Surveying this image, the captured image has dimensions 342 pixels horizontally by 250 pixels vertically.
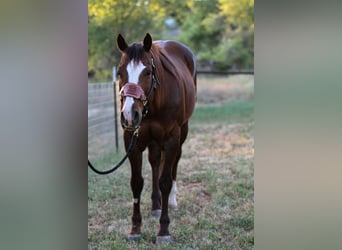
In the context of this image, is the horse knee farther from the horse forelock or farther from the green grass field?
the horse forelock

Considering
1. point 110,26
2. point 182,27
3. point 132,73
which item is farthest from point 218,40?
point 132,73

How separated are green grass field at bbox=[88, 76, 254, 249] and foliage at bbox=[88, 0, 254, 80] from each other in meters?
2.34

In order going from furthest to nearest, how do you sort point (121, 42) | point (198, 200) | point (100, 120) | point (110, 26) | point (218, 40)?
1. point (218, 40)
2. point (110, 26)
3. point (100, 120)
4. point (198, 200)
5. point (121, 42)

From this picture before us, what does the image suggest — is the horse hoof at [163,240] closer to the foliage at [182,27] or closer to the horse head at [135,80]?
the horse head at [135,80]

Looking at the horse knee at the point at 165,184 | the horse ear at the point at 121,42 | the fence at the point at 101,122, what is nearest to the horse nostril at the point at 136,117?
the horse ear at the point at 121,42

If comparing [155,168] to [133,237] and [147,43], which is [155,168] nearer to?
[133,237]

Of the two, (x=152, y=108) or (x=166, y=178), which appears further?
(x=166, y=178)

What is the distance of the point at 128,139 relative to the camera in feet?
11.1

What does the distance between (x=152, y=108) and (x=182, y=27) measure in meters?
14.0

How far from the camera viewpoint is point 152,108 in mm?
3236

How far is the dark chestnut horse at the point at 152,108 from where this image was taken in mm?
2877

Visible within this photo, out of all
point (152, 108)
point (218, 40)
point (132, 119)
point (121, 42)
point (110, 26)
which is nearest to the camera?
point (132, 119)
